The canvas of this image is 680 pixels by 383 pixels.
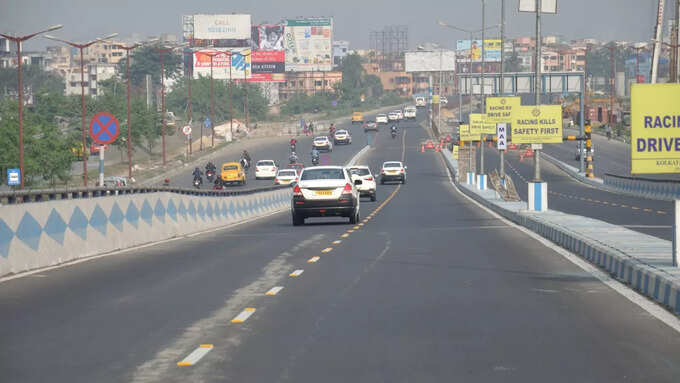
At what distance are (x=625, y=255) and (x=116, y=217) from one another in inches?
414

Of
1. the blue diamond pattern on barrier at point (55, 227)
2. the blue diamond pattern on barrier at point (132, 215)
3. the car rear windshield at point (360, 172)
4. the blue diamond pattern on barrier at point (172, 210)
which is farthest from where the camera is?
the car rear windshield at point (360, 172)

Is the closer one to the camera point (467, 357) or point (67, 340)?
point (467, 357)

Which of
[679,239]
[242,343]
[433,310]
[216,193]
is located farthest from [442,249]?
[216,193]

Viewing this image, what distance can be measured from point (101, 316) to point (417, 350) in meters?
3.91

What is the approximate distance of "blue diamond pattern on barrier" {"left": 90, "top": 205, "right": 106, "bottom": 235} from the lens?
20.8m

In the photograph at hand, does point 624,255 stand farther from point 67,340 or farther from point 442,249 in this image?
point 67,340

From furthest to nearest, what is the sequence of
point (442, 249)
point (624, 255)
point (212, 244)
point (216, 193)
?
1. point (216, 193)
2. point (212, 244)
3. point (442, 249)
4. point (624, 255)

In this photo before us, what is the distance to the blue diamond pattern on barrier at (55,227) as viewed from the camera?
720 inches

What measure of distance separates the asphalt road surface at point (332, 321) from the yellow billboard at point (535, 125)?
16778mm

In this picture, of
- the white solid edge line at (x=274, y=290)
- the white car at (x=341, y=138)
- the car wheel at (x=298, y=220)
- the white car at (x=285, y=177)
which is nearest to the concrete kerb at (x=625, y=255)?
the white solid edge line at (x=274, y=290)

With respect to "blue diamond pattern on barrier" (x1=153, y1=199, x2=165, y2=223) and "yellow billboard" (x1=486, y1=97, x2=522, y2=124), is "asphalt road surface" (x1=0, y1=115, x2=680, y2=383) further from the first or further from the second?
"yellow billboard" (x1=486, y1=97, x2=522, y2=124)

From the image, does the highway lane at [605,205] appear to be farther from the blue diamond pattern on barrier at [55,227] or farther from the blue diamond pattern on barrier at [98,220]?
the blue diamond pattern on barrier at [55,227]

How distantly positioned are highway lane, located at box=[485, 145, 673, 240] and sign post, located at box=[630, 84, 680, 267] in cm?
870

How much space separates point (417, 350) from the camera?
30.3 feet
